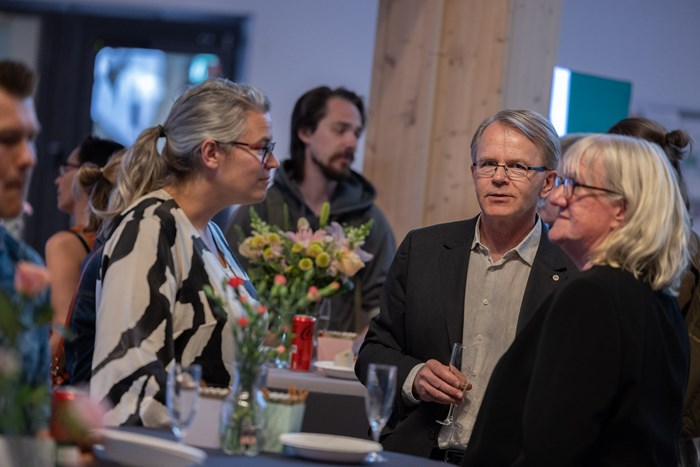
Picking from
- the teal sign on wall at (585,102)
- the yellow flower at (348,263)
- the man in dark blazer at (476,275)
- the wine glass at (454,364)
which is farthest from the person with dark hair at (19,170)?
the teal sign on wall at (585,102)

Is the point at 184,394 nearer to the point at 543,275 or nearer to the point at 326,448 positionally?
the point at 326,448

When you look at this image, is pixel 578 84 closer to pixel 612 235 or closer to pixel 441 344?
pixel 441 344

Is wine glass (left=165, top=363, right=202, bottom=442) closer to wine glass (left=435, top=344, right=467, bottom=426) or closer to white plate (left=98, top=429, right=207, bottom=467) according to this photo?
white plate (left=98, top=429, right=207, bottom=467)

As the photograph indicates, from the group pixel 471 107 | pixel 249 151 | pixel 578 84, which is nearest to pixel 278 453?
pixel 249 151

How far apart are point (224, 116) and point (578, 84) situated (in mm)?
2821

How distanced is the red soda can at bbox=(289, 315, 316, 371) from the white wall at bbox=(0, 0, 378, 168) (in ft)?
12.2

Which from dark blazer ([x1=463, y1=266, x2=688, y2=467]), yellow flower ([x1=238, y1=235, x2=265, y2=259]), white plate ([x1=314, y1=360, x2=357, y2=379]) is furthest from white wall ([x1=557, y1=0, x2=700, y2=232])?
dark blazer ([x1=463, y1=266, x2=688, y2=467])

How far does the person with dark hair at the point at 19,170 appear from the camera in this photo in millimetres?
1947

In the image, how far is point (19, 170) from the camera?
77.2 inches

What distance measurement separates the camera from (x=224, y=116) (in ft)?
10.4

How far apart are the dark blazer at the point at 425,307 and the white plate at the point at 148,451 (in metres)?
1.04

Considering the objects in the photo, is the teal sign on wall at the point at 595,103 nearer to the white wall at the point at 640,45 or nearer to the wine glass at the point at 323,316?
the wine glass at the point at 323,316

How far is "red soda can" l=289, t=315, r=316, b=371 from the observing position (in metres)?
4.00

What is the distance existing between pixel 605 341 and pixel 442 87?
332 cm
